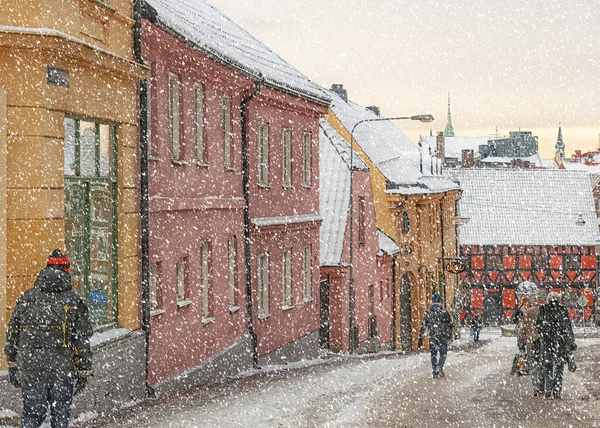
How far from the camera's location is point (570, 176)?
64.0 m

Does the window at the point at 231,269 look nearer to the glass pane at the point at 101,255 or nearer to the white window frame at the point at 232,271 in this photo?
the white window frame at the point at 232,271

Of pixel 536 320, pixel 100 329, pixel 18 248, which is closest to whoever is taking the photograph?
pixel 18 248

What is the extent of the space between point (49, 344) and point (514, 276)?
50871mm

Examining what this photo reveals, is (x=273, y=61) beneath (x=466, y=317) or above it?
above

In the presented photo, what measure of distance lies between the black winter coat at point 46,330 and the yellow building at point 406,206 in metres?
27.2

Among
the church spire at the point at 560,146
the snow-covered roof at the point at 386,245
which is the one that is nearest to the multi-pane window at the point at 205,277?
the snow-covered roof at the point at 386,245

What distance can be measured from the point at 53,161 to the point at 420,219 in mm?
31985

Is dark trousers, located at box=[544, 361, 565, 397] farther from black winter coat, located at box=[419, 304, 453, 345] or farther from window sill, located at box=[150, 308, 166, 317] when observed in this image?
window sill, located at box=[150, 308, 166, 317]

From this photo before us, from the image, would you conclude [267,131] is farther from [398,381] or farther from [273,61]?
[398,381]

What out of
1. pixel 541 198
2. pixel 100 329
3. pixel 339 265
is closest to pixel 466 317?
pixel 541 198

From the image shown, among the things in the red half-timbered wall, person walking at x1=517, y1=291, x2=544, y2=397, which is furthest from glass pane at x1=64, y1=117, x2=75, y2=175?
the red half-timbered wall

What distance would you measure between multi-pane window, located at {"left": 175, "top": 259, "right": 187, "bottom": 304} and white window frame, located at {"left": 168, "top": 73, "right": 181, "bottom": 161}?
5.61 feet

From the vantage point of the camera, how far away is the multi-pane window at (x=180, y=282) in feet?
52.1

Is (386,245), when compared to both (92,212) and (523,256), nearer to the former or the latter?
(523,256)
